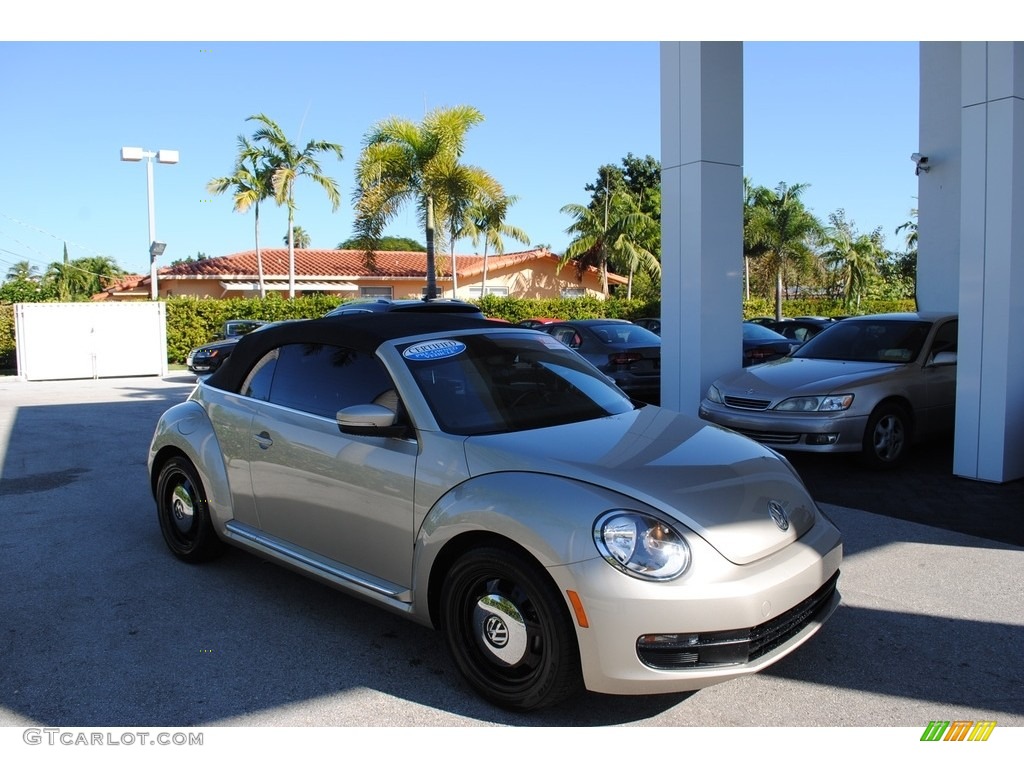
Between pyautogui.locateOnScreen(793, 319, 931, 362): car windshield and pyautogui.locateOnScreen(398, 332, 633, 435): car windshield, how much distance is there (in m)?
4.76

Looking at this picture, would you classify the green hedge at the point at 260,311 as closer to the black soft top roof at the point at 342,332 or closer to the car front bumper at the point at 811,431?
the car front bumper at the point at 811,431

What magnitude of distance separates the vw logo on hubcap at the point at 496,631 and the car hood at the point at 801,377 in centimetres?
501

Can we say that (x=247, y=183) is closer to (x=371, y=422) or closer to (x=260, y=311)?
(x=260, y=311)

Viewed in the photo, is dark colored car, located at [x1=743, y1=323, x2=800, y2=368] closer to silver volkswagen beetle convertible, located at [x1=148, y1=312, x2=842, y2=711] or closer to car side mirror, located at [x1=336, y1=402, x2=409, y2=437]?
silver volkswagen beetle convertible, located at [x1=148, y1=312, x2=842, y2=711]

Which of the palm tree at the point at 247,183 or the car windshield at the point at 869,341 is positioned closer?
the car windshield at the point at 869,341

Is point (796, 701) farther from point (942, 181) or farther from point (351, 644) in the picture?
point (942, 181)

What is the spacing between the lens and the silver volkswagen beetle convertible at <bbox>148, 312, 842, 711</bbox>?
2.96 m

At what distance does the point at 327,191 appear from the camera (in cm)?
2936

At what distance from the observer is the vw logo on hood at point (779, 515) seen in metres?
3.36

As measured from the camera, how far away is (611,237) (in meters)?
36.0

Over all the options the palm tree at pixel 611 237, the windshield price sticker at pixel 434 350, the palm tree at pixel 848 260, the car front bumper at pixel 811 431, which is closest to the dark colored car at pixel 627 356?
the car front bumper at pixel 811 431

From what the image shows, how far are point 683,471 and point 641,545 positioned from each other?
0.53 meters

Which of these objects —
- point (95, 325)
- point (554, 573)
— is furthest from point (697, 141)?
point (95, 325)

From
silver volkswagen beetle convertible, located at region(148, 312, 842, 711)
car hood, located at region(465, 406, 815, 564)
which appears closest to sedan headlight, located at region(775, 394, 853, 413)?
silver volkswagen beetle convertible, located at region(148, 312, 842, 711)
